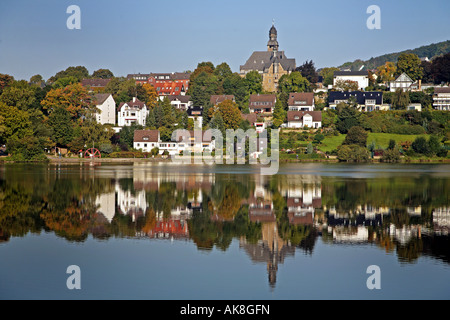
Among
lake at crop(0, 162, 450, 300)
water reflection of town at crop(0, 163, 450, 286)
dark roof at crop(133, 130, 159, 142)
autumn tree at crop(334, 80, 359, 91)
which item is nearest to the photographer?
lake at crop(0, 162, 450, 300)

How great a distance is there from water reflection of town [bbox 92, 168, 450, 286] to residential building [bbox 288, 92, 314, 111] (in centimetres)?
5755

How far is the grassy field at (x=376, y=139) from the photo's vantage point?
68.4 meters

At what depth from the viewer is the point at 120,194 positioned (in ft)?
90.5

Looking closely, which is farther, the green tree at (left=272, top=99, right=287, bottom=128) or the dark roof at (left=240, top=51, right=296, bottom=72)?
the dark roof at (left=240, top=51, right=296, bottom=72)

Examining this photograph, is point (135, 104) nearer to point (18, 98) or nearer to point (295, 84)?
point (18, 98)

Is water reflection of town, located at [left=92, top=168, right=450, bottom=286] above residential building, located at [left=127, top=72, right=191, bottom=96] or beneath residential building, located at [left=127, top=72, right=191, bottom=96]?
beneath

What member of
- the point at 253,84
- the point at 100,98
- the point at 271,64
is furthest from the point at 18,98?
the point at 271,64

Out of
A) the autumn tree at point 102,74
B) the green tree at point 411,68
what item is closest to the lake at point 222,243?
the green tree at point 411,68

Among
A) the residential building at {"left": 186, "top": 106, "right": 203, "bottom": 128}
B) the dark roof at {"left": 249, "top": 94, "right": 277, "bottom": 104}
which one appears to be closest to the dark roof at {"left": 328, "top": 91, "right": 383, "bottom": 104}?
the dark roof at {"left": 249, "top": 94, "right": 277, "bottom": 104}

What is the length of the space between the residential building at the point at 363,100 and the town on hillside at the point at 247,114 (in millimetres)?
154

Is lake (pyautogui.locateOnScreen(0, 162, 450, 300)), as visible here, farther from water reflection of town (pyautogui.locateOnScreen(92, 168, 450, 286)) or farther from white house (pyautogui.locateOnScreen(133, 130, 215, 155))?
white house (pyautogui.locateOnScreen(133, 130, 215, 155))

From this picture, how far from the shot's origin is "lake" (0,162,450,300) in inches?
487

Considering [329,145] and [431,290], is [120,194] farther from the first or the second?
[329,145]
